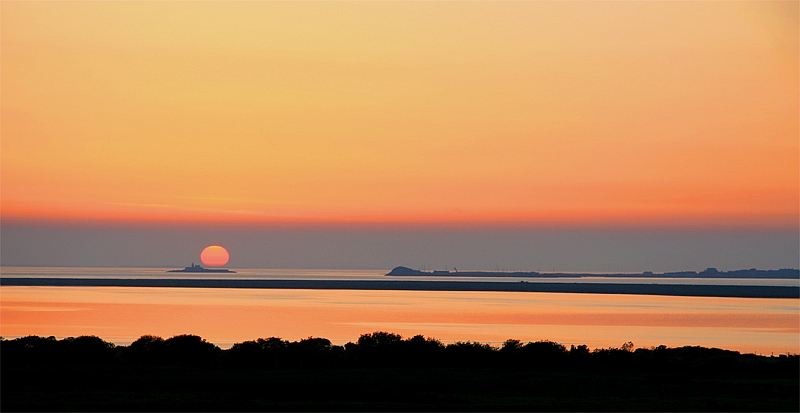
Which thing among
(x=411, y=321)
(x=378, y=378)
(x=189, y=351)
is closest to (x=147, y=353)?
(x=189, y=351)

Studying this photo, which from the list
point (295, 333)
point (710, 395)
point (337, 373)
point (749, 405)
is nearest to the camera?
point (749, 405)

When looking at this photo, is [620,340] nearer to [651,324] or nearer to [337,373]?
[651,324]

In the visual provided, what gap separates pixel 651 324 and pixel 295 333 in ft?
102

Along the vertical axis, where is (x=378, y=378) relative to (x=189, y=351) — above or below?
below

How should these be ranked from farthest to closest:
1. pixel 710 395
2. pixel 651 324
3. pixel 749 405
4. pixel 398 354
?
pixel 651 324 → pixel 398 354 → pixel 710 395 → pixel 749 405

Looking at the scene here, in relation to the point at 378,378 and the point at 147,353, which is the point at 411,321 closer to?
the point at 147,353

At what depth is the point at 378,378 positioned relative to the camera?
3531cm

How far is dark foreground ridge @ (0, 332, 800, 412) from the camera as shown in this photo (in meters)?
27.5

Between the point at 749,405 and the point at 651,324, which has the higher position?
the point at 651,324

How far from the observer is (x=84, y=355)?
41.7 meters

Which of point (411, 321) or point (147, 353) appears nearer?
point (147, 353)

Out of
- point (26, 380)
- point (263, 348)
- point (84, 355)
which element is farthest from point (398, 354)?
point (26, 380)

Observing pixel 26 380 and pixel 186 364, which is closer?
pixel 26 380

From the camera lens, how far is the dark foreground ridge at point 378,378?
27.5 metres
